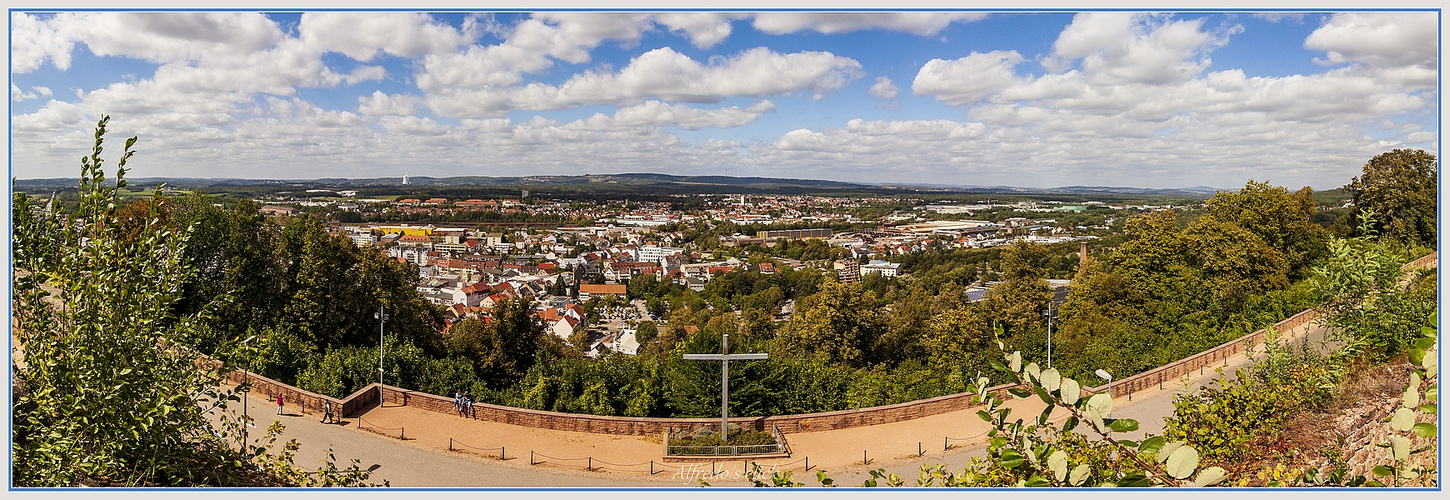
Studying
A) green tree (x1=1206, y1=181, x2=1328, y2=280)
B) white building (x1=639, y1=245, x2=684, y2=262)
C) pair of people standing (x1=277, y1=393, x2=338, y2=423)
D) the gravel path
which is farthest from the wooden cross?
white building (x1=639, y1=245, x2=684, y2=262)

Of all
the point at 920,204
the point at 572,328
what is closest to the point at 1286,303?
the point at 572,328

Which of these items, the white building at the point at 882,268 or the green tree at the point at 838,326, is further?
the white building at the point at 882,268

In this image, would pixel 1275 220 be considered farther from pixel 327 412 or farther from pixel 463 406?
pixel 327 412

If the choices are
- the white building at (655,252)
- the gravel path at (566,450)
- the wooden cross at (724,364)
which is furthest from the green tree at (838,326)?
the white building at (655,252)

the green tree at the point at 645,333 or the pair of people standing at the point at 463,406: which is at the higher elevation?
the pair of people standing at the point at 463,406

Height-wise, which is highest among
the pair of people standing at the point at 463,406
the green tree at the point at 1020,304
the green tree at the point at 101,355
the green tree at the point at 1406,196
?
the green tree at the point at 1406,196

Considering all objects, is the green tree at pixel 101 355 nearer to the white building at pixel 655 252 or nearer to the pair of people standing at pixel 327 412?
the pair of people standing at pixel 327 412

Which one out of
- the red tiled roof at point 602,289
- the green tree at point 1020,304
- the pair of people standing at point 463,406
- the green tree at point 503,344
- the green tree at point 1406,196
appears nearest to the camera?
the pair of people standing at point 463,406

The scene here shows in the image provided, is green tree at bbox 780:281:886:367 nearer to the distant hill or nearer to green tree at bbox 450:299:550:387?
green tree at bbox 450:299:550:387

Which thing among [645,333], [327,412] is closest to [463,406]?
[327,412]
